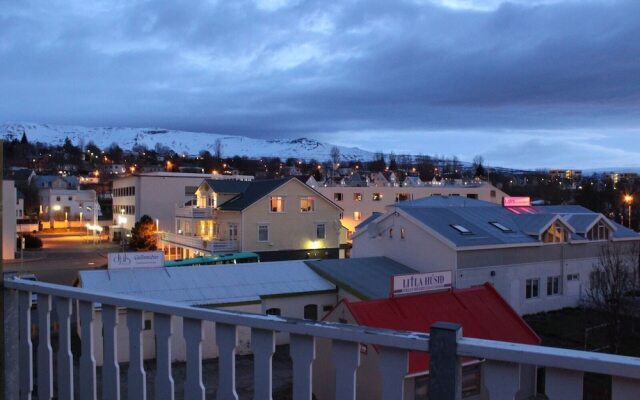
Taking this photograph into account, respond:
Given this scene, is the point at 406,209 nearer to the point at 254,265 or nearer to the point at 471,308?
the point at 254,265

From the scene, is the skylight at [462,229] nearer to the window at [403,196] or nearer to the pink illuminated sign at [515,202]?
the pink illuminated sign at [515,202]

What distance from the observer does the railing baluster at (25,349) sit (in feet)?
10.3

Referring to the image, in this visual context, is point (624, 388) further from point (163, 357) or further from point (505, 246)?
point (505, 246)

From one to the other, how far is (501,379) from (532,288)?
895 inches

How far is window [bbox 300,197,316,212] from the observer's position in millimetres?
33272

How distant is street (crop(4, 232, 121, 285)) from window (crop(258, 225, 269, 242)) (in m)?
10.3

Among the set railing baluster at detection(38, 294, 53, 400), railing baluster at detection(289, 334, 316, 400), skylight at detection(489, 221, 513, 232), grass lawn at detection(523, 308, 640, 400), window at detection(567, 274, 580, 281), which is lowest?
grass lawn at detection(523, 308, 640, 400)

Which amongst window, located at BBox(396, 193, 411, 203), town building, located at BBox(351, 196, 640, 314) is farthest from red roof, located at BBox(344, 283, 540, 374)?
window, located at BBox(396, 193, 411, 203)

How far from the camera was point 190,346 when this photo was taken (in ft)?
7.98

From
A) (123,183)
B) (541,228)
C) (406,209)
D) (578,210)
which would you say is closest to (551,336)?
(541,228)

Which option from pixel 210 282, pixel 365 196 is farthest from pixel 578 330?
pixel 365 196

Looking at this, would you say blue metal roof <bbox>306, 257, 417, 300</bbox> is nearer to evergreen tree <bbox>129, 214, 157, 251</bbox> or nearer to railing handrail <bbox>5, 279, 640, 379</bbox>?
railing handrail <bbox>5, 279, 640, 379</bbox>

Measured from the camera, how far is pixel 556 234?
23531mm

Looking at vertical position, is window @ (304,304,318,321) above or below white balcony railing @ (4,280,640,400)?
below
